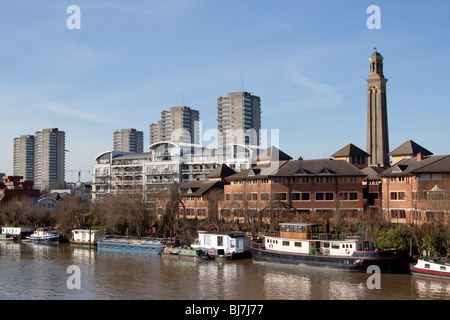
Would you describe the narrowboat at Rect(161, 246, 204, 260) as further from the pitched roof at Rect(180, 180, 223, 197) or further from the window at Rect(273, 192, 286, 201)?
the pitched roof at Rect(180, 180, 223, 197)

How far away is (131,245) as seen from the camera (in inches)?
2391

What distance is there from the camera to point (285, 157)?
259 feet

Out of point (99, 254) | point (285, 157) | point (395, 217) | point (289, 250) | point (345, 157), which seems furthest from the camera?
point (285, 157)

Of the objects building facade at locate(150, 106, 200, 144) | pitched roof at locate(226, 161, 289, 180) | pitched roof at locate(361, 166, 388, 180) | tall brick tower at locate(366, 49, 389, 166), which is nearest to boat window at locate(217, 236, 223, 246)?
pitched roof at locate(226, 161, 289, 180)

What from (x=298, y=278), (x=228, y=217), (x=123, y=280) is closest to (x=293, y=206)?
(x=228, y=217)

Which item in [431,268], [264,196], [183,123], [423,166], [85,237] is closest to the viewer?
[431,268]

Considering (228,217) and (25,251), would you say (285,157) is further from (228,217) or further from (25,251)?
(25,251)

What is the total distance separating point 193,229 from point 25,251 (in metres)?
21.5

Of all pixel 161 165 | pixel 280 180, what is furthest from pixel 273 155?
pixel 161 165

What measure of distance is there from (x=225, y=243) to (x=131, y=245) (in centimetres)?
1386

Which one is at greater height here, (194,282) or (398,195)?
(398,195)

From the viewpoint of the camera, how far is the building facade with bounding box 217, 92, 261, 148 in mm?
176875

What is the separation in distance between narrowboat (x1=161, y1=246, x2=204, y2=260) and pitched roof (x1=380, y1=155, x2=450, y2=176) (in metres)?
23.3

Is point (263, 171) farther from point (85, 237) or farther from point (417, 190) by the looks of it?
point (85, 237)
